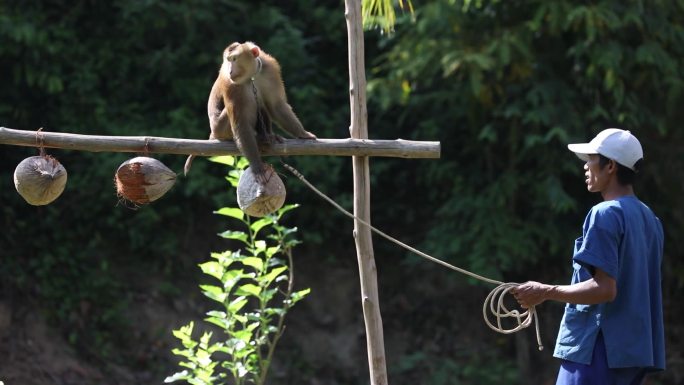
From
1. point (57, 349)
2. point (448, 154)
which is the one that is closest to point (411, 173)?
point (448, 154)

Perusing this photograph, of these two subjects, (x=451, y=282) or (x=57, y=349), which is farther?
(x=451, y=282)

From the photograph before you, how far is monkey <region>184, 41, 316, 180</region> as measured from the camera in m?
4.35

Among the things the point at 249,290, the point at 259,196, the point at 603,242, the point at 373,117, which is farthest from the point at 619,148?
the point at 373,117

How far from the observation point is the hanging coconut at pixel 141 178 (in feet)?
13.2

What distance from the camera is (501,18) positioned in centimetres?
760

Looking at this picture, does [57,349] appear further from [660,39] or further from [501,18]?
[660,39]

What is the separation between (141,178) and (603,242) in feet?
6.22

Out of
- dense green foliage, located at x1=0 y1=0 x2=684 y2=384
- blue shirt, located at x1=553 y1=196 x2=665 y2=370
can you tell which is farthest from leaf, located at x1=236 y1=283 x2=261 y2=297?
dense green foliage, located at x1=0 y1=0 x2=684 y2=384

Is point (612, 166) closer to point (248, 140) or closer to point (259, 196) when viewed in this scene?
point (259, 196)

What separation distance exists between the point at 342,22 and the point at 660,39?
2.72 meters

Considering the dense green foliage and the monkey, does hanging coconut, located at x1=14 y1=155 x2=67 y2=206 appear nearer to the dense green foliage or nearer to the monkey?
the monkey

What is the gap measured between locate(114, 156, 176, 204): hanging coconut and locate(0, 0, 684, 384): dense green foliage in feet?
11.4

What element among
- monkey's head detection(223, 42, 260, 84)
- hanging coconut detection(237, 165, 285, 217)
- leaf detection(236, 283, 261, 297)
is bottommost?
leaf detection(236, 283, 261, 297)

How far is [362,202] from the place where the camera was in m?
4.07
